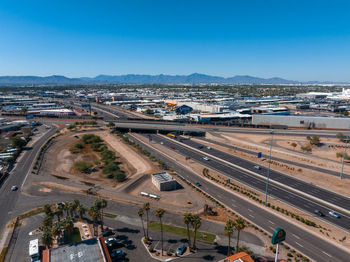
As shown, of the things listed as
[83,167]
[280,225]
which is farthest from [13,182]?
[280,225]

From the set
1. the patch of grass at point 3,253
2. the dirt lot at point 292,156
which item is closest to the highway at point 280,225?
the dirt lot at point 292,156

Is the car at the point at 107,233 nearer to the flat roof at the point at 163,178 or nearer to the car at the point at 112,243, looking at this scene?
the car at the point at 112,243

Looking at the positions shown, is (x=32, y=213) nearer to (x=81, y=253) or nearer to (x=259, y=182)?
(x=81, y=253)

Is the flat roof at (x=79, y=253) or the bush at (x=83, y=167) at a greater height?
the flat roof at (x=79, y=253)

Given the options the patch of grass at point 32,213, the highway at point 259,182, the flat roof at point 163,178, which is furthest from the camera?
the flat roof at point 163,178

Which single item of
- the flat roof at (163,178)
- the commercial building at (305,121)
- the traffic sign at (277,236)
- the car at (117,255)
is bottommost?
the car at (117,255)

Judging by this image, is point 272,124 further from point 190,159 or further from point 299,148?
point 190,159
